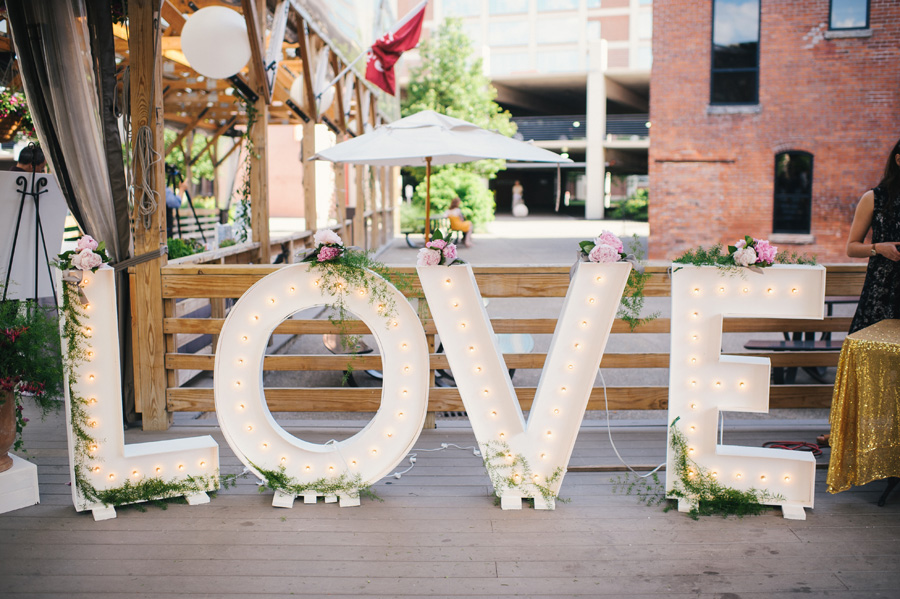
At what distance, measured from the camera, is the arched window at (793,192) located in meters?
15.6

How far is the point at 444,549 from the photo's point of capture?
3414 mm

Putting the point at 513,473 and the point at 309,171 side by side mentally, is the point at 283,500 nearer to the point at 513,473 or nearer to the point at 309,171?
the point at 513,473

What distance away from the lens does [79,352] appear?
371 centimetres

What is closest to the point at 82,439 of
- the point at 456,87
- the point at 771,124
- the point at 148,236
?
the point at 148,236

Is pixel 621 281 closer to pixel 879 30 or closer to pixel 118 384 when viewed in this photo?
pixel 118 384

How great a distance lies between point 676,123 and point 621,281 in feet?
42.7

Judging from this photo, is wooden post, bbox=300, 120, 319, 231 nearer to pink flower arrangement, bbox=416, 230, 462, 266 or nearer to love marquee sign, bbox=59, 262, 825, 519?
love marquee sign, bbox=59, 262, 825, 519

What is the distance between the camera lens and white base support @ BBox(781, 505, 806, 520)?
3.74 meters

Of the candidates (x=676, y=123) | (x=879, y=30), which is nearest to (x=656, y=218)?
(x=676, y=123)

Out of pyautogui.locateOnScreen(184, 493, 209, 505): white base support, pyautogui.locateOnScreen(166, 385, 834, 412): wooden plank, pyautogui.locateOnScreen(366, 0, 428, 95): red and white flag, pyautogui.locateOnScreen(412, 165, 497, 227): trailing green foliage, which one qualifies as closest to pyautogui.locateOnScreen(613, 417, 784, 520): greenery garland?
pyautogui.locateOnScreen(166, 385, 834, 412): wooden plank

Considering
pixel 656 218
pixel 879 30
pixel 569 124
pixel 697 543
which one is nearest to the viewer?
pixel 697 543

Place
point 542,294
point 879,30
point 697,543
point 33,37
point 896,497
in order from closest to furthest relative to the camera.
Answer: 1. point 697,543
2. point 896,497
3. point 33,37
4. point 542,294
5. point 879,30

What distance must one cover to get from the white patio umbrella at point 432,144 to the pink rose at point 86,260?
2.65m

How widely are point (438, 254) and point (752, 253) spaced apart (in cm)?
152
